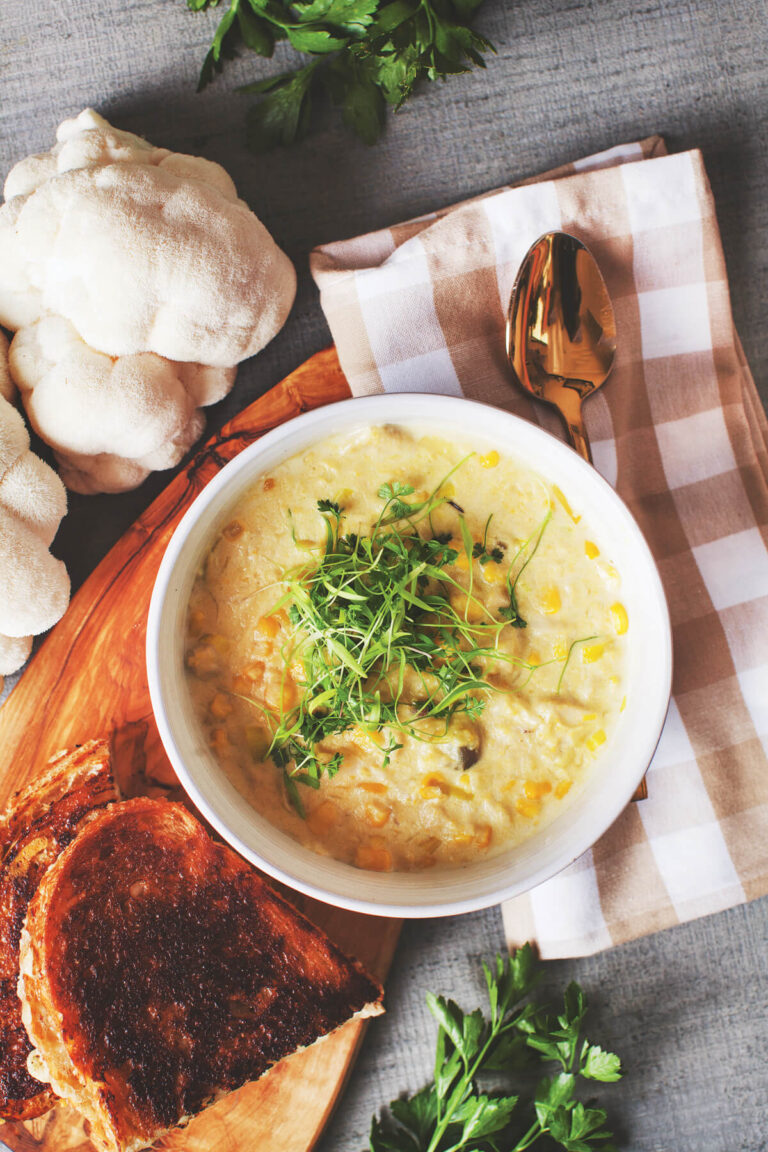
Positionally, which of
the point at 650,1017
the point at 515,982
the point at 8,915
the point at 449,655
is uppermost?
the point at 449,655

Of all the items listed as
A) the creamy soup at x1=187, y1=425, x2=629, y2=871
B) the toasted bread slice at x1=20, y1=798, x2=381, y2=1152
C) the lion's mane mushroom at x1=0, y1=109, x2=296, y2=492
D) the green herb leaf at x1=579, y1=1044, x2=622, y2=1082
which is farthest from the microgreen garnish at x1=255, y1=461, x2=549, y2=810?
the green herb leaf at x1=579, y1=1044, x2=622, y2=1082

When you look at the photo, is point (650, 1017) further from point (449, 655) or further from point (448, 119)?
point (448, 119)

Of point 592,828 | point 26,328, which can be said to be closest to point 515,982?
point 592,828

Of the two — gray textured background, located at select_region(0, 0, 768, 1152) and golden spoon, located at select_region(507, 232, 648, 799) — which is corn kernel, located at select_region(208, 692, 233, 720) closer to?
gray textured background, located at select_region(0, 0, 768, 1152)

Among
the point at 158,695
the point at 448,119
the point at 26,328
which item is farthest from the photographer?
the point at 448,119

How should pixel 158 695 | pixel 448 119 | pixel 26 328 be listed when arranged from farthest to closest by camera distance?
pixel 448 119 → pixel 26 328 → pixel 158 695
